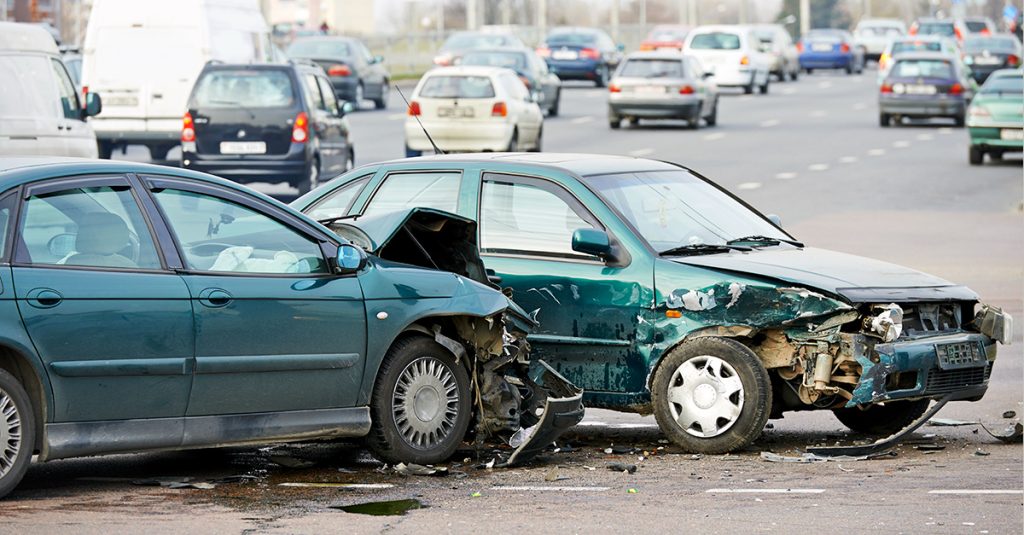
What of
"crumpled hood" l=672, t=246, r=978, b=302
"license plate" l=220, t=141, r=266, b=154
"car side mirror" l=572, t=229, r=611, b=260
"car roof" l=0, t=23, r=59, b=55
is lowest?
"license plate" l=220, t=141, r=266, b=154

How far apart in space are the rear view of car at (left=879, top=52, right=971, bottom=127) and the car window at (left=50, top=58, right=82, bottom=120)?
22574 millimetres

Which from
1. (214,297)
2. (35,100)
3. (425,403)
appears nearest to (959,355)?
(425,403)

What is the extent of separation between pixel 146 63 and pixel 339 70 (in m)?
14.8

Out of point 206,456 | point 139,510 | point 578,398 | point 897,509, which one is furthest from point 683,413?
point 139,510

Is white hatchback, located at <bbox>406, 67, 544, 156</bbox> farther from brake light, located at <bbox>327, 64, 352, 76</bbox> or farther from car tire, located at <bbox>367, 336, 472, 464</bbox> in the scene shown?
car tire, located at <bbox>367, 336, 472, 464</bbox>

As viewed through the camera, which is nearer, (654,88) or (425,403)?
(425,403)

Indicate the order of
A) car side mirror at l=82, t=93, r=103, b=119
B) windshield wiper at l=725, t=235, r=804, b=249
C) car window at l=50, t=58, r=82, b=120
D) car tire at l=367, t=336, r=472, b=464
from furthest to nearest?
1. car side mirror at l=82, t=93, r=103, b=119
2. car window at l=50, t=58, r=82, b=120
3. windshield wiper at l=725, t=235, r=804, b=249
4. car tire at l=367, t=336, r=472, b=464

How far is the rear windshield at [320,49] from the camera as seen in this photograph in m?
43.1

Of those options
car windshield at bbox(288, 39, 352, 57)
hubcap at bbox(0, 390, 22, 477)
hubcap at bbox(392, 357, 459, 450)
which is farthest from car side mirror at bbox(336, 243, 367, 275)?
car windshield at bbox(288, 39, 352, 57)

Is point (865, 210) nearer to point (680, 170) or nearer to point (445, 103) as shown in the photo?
point (445, 103)

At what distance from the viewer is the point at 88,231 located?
752 centimetres

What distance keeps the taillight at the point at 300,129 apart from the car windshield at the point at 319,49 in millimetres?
19581

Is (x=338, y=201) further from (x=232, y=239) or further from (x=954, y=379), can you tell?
(x=954, y=379)

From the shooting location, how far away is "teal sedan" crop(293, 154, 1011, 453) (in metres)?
8.93
